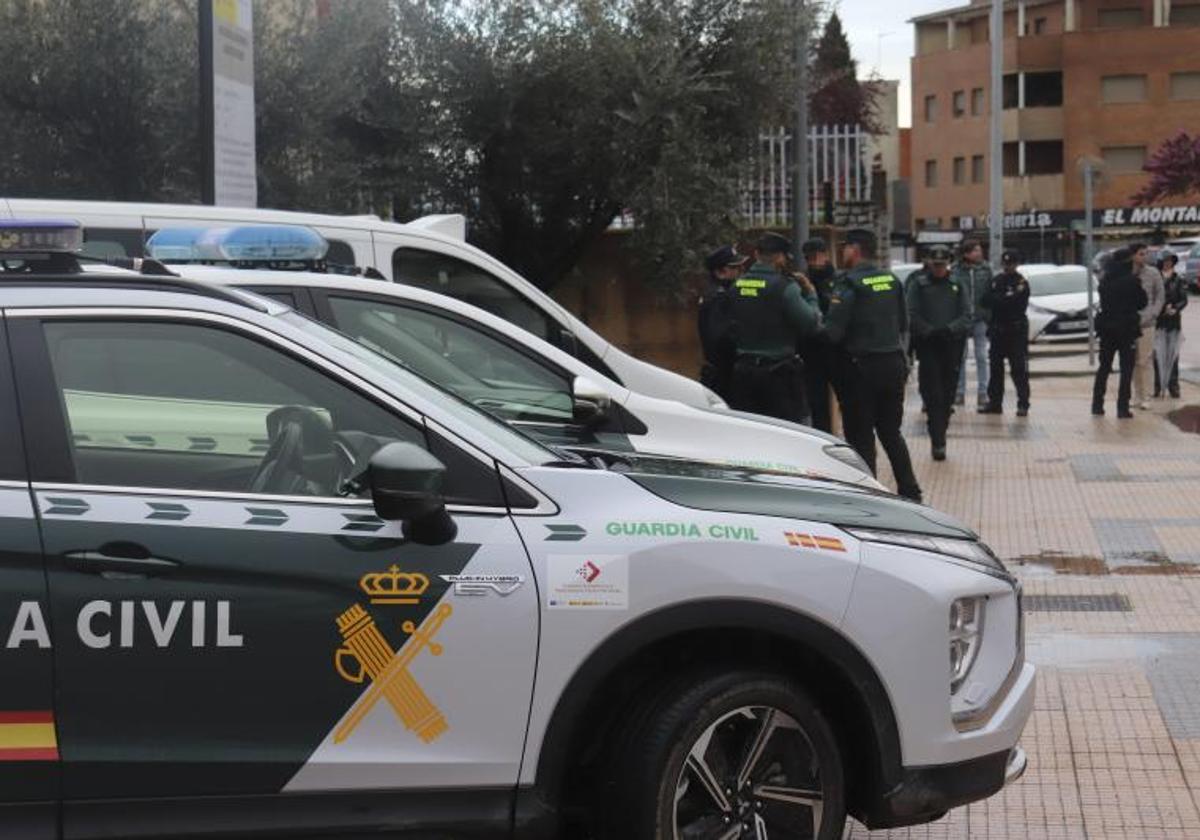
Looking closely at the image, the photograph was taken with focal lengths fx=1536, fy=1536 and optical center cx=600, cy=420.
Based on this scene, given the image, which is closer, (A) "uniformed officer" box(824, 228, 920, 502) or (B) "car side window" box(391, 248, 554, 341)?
(B) "car side window" box(391, 248, 554, 341)

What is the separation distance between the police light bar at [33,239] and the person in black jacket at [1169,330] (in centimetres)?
1548

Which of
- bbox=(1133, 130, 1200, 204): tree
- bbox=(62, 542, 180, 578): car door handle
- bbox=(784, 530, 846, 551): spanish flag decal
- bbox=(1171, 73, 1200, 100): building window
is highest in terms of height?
bbox=(1171, 73, 1200, 100): building window

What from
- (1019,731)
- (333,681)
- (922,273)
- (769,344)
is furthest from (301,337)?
(922,273)

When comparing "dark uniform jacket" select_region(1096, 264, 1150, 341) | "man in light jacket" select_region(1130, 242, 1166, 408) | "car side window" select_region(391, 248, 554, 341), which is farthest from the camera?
"man in light jacket" select_region(1130, 242, 1166, 408)

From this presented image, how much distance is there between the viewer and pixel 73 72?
11719mm

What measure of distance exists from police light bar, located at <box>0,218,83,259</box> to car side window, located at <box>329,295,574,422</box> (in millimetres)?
2633

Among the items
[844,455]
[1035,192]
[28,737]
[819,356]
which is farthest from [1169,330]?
[1035,192]

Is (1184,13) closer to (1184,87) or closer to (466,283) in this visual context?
(1184,87)

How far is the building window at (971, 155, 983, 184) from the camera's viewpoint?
6700cm

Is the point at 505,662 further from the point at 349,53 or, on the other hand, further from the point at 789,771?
the point at 349,53

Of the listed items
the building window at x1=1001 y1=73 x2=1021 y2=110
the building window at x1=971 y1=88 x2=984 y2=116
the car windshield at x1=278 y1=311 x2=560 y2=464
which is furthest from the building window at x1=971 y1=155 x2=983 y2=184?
the car windshield at x1=278 y1=311 x2=560 y2=464

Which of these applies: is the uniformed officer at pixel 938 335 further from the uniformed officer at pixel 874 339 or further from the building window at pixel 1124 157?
the building window at pixel 1124 157

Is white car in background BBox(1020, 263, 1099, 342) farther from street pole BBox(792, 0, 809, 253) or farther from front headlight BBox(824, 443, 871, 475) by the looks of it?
front headlight BBox(824, 443, 871, 475)

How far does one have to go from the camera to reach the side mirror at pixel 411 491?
3.48 m
